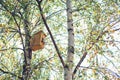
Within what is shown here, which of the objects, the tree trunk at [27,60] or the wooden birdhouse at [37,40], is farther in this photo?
the tree trunk at [27,60]

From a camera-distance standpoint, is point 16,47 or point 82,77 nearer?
point 82,77

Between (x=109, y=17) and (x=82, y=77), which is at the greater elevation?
(x=109, y=17)

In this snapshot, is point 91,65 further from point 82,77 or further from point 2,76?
point 2,76

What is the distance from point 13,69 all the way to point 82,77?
2161mm

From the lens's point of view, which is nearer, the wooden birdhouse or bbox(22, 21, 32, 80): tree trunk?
the wooden birdhouse

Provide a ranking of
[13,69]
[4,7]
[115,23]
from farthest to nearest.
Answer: [13,69]
[115,23]
[4,7]

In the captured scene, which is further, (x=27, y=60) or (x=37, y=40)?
(x=27, y=60)

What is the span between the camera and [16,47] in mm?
9453

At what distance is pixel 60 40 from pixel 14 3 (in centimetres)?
291

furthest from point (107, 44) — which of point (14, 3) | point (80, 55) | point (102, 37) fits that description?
point (14, 3)

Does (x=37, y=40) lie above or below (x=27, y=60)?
above

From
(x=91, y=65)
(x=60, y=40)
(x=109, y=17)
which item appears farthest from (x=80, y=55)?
(x=60, y=40)

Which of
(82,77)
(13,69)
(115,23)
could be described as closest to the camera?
(82,77)

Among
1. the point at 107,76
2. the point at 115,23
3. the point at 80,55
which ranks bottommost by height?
the point at 107,76
